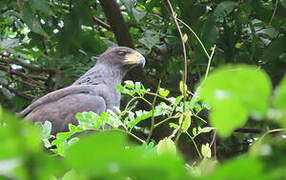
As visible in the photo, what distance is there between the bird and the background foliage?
0.45 ft

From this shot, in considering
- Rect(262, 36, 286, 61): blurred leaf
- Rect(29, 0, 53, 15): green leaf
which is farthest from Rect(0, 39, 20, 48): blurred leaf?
Rect(262, 36, 286, 61): blurred leaf

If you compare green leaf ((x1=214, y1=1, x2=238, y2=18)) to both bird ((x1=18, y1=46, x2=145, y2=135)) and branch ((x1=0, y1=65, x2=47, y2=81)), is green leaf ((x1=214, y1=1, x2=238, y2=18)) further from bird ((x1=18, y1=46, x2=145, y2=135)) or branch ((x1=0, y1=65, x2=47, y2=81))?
branch ((x1=0, y1=65, x2=47, y2=81))

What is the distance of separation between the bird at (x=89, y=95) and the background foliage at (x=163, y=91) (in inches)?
5.4

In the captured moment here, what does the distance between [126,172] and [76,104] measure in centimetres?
409

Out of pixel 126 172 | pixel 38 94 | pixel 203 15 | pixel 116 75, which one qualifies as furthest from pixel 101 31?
pixel 126 172

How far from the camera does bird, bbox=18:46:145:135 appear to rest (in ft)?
14.6

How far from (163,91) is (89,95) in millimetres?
2488

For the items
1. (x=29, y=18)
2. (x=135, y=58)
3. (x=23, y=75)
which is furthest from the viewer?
(x=23, y=75)

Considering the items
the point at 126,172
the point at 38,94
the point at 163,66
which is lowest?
the point at 38,94

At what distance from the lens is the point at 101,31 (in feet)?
18.6

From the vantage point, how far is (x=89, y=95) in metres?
4.64

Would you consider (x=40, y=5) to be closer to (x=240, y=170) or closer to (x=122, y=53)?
(x=122, y=53)

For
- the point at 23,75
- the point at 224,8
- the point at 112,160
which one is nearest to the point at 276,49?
the point at 224,8

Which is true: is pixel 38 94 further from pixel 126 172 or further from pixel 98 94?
pixel 126 172
